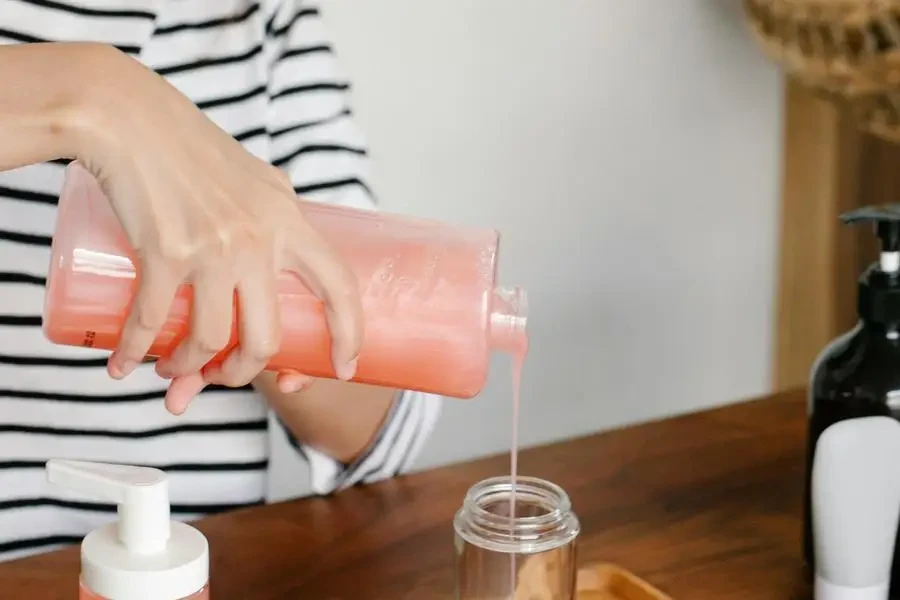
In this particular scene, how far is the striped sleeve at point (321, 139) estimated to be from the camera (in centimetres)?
75

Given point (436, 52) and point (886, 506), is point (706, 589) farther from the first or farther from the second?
point (436, 52)

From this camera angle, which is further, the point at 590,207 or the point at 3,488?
the point at 590,207

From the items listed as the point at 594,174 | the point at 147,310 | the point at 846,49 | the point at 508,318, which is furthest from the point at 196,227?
the point at 594,174

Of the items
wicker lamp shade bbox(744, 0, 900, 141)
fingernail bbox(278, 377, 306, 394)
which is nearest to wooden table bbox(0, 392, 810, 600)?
fingernail bbox(278, 377, 306, 394)

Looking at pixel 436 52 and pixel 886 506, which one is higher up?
pixel 436 52

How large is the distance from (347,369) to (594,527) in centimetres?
25

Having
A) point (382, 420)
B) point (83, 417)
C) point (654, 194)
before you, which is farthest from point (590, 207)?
point (83, 417)

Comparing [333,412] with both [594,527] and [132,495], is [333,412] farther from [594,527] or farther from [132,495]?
[132,495]

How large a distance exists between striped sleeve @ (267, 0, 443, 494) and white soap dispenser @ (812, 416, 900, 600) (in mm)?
290

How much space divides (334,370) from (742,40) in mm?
837

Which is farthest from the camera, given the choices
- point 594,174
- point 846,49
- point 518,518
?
point 594,174

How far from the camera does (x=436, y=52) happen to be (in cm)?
98

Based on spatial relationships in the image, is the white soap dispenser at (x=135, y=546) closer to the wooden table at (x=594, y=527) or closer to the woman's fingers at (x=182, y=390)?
the woman's fingers at (x=182, y=390)

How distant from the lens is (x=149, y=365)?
771mm
